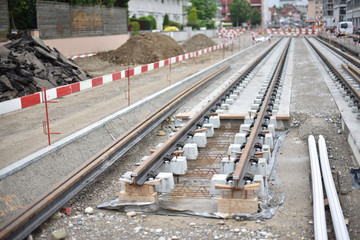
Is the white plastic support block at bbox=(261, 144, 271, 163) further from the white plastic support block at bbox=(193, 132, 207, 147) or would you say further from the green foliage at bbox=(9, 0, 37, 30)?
the green foliage at bbox=(9, 0, 37, 30)

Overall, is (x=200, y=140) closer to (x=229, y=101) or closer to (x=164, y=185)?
(x=164, y=185)

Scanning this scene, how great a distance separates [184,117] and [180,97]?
2.81m

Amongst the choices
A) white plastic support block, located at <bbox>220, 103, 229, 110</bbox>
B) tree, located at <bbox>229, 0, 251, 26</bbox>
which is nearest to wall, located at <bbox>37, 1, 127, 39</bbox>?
white plastic support block, located at <bbox>220, 103, 229, 110</bbox>

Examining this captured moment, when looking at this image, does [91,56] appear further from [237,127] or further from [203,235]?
[203,235]

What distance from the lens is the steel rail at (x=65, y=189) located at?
563cm

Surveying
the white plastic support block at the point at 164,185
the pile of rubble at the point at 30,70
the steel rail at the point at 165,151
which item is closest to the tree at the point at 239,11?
the pile of rubble at the point at 30,70

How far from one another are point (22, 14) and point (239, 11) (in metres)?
109

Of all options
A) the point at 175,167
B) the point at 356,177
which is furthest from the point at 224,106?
the point at 356,177

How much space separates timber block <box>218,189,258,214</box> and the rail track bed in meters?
0.01

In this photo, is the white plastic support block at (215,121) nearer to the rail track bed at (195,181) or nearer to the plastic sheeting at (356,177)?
the rail track bed at (195,181)

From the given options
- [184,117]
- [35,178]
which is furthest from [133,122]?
[35,178]

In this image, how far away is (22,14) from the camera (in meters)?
28.2

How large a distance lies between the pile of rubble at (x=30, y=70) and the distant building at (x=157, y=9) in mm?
39522

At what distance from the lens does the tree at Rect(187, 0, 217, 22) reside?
8519 cm
